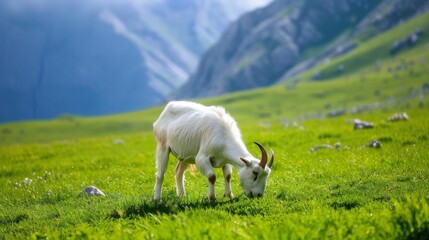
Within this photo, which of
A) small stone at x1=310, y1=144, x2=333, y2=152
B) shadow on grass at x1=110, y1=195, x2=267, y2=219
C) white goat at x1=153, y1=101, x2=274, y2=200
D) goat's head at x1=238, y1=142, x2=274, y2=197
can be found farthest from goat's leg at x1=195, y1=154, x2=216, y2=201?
small stone at x1=310, y1=144, x2=333, y2=152

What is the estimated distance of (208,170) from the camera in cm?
1155

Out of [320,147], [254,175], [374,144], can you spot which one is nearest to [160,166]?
[254,175]

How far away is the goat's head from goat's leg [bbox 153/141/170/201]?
2.77 meters

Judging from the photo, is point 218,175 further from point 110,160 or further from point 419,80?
point 419,80

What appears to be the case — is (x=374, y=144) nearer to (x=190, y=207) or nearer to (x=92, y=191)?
(x=190, y=207)

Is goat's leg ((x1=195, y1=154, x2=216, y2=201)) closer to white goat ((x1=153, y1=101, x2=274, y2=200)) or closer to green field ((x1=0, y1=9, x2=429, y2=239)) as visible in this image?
white goat ((x1=153, y1=101, x2=274, y2=200))

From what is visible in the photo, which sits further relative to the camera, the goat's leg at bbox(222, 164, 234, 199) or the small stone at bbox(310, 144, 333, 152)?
the small stone at bbox(310, 144, 333, 152)

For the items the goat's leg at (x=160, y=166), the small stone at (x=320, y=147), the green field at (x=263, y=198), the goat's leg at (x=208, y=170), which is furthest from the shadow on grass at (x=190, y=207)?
the small stone at (x=320, y=147)

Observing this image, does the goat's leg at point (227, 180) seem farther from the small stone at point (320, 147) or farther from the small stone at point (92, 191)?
the small stone at point (320, 147)

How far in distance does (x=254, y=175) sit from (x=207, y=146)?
1.61 metres

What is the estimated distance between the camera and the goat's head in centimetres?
1093

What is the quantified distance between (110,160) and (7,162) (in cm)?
633

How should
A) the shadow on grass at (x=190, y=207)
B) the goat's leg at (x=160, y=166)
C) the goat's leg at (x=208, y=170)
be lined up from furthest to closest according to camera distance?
the goat's leg at (x=160, y=166), the goat's leg at (x=208, y=170), the shadow on grass at (x=190, y=207)

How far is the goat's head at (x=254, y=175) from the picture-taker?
1093cm
